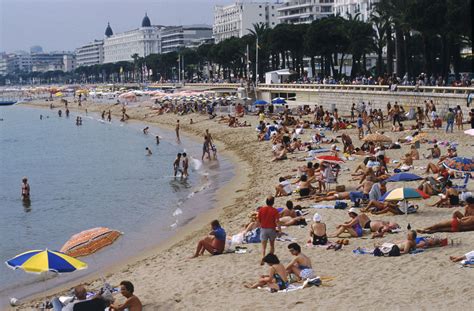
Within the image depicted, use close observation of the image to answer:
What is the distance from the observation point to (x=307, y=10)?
12581 centimetres

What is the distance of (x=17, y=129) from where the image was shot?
78188 millimetres

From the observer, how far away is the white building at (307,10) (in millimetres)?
123812

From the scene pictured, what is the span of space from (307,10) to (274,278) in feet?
390

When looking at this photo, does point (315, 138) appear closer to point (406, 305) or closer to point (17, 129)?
point (406, 305)

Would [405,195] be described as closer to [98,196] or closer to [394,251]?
[394,251]

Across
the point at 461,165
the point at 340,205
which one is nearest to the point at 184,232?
the point at 340,205

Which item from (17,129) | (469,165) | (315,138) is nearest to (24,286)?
(469,165)

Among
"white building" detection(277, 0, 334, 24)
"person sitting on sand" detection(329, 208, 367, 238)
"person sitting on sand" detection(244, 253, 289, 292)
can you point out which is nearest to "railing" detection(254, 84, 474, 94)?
"person sitting on sand" detection(329, 208, 367, 238)

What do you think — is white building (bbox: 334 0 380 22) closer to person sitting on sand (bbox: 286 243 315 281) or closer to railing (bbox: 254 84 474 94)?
railing (bbox: 254 84 474 94)

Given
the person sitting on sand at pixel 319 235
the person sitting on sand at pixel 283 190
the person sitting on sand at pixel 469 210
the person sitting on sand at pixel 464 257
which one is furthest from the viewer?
the person sitting on sand at pixel 283 190

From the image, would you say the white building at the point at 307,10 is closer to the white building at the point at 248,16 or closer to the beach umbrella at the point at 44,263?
the white building at the point at 248,16

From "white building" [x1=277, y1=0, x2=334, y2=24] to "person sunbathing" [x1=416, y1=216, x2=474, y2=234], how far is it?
110 meters

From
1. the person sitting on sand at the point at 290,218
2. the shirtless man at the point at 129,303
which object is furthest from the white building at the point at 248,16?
the shirtless man at the point at 129,303

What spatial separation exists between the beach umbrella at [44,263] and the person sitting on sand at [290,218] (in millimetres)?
5408
